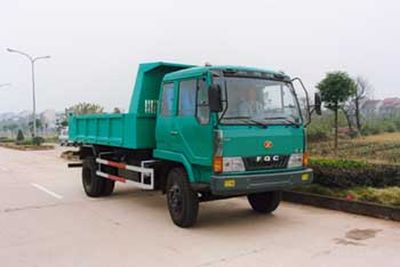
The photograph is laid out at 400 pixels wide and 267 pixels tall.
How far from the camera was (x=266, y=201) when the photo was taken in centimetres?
815

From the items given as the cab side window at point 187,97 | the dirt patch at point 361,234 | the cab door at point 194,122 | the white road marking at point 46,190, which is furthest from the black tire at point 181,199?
the white road marking at point 46,190

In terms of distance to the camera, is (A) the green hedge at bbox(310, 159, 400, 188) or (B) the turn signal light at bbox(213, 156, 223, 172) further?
(A) the green hedge at bbox(310, 159, 400, 188)

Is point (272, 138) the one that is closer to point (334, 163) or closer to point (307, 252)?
point (307, 252)

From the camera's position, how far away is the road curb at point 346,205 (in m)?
7.27

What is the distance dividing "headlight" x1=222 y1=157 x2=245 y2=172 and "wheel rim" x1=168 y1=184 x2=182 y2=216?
104 centimetres

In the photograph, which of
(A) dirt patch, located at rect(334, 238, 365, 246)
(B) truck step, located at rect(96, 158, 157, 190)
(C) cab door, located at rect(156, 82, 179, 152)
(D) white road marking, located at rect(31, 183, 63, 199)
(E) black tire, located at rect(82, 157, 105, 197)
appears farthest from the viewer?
(D) white road marking, located at rect(31, 183, 63, 199)

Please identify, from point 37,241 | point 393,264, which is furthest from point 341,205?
point 37,241

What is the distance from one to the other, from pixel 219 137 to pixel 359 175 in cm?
339

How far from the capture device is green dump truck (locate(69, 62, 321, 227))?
6520mm

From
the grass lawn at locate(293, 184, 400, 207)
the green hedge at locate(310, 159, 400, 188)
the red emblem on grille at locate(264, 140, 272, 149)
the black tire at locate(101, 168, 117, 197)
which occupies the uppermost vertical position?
the red emblem on grille at locate(264, 140, 272, 149)

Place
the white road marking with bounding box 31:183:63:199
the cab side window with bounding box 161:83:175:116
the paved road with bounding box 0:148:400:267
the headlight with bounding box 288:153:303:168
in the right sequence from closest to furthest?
the paved road with bounding box 0:148:400:267 → the headlight with bounding box 288:153:303:168 → the cab side window with bounding box 161:83:175:116 → the white road marking with bounding box 31:183:63:199

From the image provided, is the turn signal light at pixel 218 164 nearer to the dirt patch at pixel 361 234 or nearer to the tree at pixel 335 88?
the dirt patch at pixel 361 234

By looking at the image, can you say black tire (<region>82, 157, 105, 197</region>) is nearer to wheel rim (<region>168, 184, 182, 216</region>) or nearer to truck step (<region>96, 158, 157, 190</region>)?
truck step (<region>96, 158, 157, 190</region>)

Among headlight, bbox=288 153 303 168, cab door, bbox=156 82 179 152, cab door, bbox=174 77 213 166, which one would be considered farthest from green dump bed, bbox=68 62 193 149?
headlight, bbox=288 153 303 168
